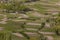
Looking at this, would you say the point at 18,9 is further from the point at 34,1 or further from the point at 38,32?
the point at 38,32

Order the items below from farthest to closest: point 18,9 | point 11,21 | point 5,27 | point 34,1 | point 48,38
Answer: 1. point 34,1
2. point 18,9
3. point 11,21
4. point 5,27
5. point 48,38

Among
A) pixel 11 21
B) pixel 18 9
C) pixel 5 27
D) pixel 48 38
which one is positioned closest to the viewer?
pixel 48 38

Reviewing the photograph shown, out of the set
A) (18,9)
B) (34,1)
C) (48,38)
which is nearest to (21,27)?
(48,38)

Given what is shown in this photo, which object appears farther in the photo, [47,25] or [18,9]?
[18,9]

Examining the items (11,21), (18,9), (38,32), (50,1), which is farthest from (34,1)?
(38,32)

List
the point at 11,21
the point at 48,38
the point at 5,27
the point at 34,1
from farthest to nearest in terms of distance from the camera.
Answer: the point at 34,1
the point at 11,21
the point at 5,27
the point at 48,38

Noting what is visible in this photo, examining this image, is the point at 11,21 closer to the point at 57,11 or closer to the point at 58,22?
the point at 58,22
